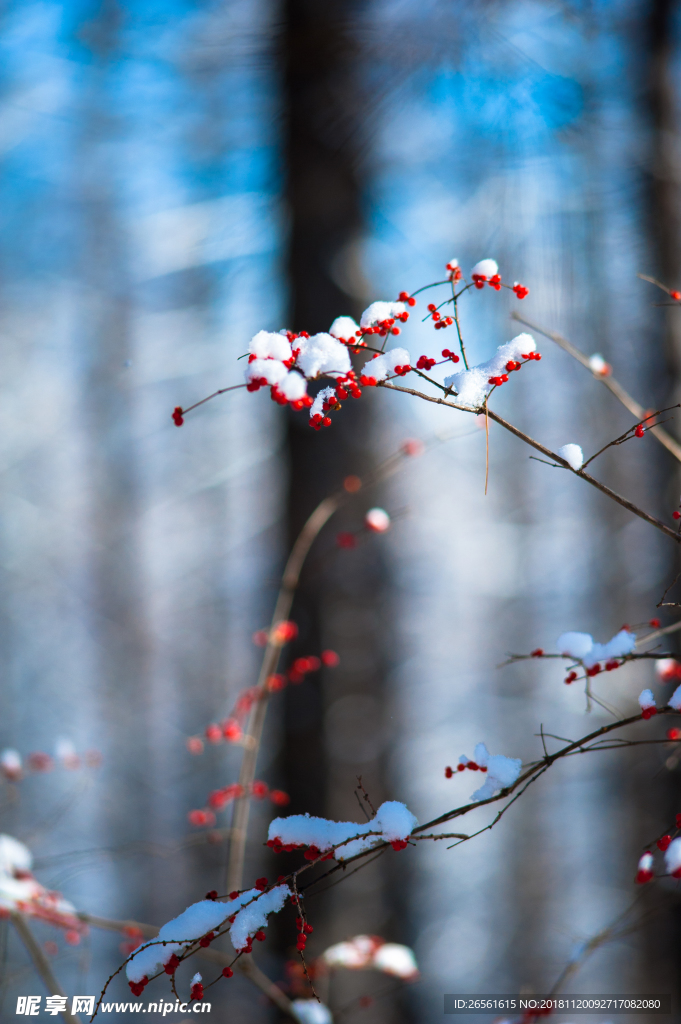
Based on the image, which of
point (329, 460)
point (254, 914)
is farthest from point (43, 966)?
point (329, 460)

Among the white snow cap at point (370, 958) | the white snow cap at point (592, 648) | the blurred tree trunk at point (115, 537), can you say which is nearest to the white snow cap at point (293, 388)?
the white snow cap at point (592, 648)

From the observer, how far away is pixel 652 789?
326 centimetres

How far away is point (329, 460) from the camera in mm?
1678

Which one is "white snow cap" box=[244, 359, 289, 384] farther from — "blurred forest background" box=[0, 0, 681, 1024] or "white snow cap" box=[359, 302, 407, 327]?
"blurred forest background" box=[0, 0, 681, 1024]

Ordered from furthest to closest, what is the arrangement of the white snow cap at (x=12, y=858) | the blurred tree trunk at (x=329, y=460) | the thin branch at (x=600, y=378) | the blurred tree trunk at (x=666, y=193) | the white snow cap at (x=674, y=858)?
the blurred tree trunk at (x=666, y=193) < the blurred tree trunk at (x=329, y=460) < the white snow cap at (x=12, y=858) < the thin branch at (x=600, y=378) < the white snow cap at (x=674, y=858)

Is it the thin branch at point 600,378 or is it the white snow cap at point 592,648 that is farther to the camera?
the thin branch at point 600,378

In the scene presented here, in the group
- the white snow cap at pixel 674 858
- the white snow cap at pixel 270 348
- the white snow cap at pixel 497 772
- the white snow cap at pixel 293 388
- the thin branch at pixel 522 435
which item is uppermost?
the white snow cap at pixel 270 348

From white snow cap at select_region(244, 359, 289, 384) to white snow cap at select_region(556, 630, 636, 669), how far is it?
0.43 meters

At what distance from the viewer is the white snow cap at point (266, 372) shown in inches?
21.9

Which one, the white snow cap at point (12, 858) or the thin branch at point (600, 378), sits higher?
the thin branch at point (600, 378)

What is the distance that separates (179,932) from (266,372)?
1.93 feet

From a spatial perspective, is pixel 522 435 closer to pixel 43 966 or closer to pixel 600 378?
pixel 600 378

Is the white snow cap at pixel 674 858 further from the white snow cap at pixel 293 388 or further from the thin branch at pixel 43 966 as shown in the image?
the thin branch at pixel 43 966

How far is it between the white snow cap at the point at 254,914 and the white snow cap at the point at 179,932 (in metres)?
0.02
